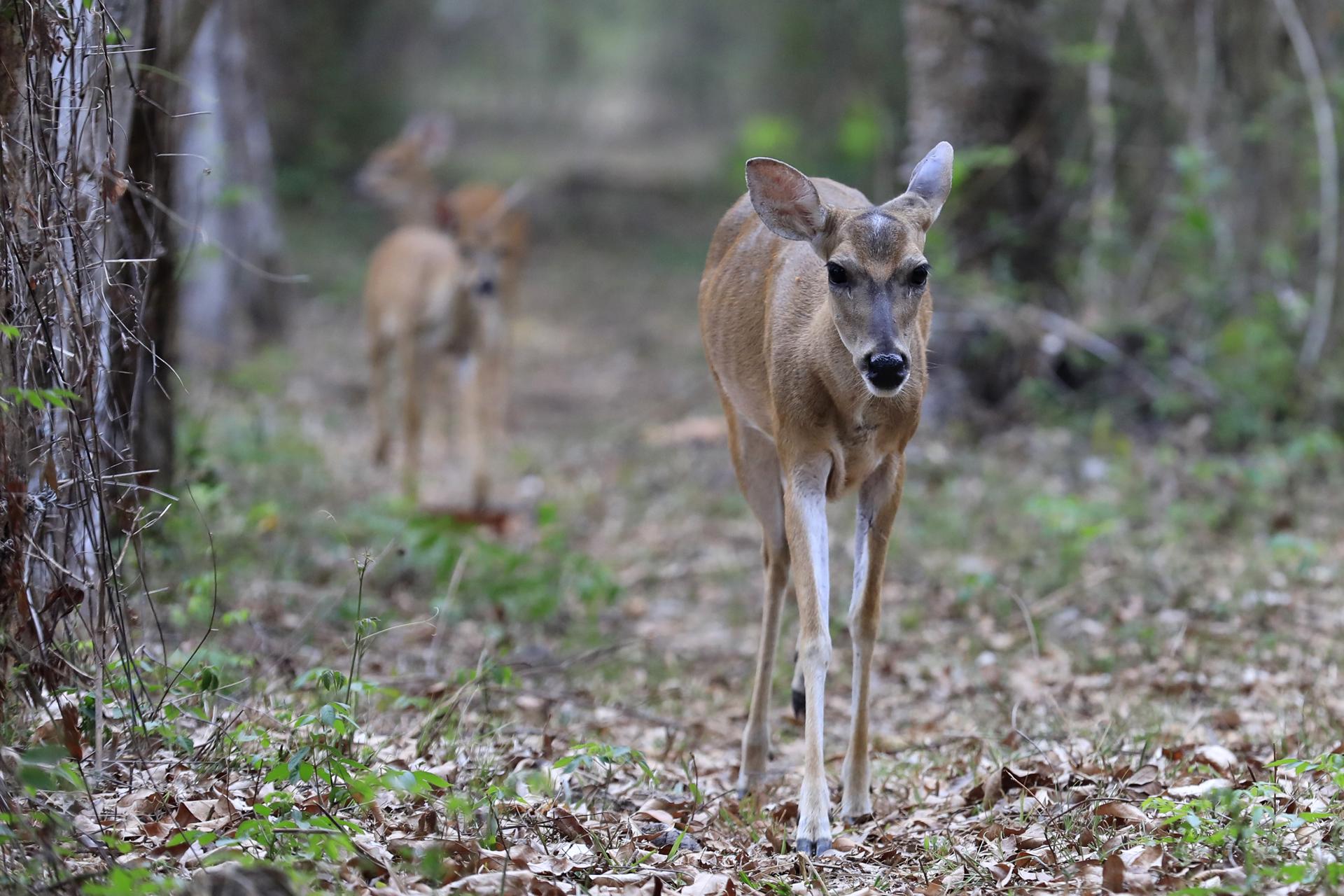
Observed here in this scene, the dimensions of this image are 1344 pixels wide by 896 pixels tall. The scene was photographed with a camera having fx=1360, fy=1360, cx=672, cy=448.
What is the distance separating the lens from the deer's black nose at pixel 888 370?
13.3 ft

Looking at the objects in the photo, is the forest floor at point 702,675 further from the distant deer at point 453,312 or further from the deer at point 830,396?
the distant deer at point 453,312

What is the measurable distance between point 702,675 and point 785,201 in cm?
258

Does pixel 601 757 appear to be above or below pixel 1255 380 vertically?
below

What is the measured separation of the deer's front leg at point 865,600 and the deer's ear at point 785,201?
2.71ft

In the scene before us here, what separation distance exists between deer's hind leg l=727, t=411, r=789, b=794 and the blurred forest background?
0.63 ft

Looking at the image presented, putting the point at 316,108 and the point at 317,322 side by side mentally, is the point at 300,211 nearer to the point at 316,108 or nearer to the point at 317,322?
the point at 316,108

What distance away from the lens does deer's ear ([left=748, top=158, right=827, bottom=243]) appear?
14.2ft

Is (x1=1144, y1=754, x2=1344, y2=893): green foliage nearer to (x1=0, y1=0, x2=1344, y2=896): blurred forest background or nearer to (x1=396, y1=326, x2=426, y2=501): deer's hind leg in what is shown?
(x1=0, y1=0, x2=1344, y2=896): blurred forest background

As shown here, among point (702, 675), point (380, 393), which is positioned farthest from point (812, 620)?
point (380, 393)

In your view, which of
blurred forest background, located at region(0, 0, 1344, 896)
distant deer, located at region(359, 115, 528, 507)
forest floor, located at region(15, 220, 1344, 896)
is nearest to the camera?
forest floor, located at region(15, 220, 1344, 896)

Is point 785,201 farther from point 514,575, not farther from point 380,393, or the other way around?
point 380,393

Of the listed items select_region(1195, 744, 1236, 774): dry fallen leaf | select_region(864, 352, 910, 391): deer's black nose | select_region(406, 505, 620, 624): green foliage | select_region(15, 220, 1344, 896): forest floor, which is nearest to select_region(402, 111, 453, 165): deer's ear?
select_region(15, 220, 1344, 896): forest floor

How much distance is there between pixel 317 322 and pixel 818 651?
13219mm

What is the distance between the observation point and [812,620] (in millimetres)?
4301
